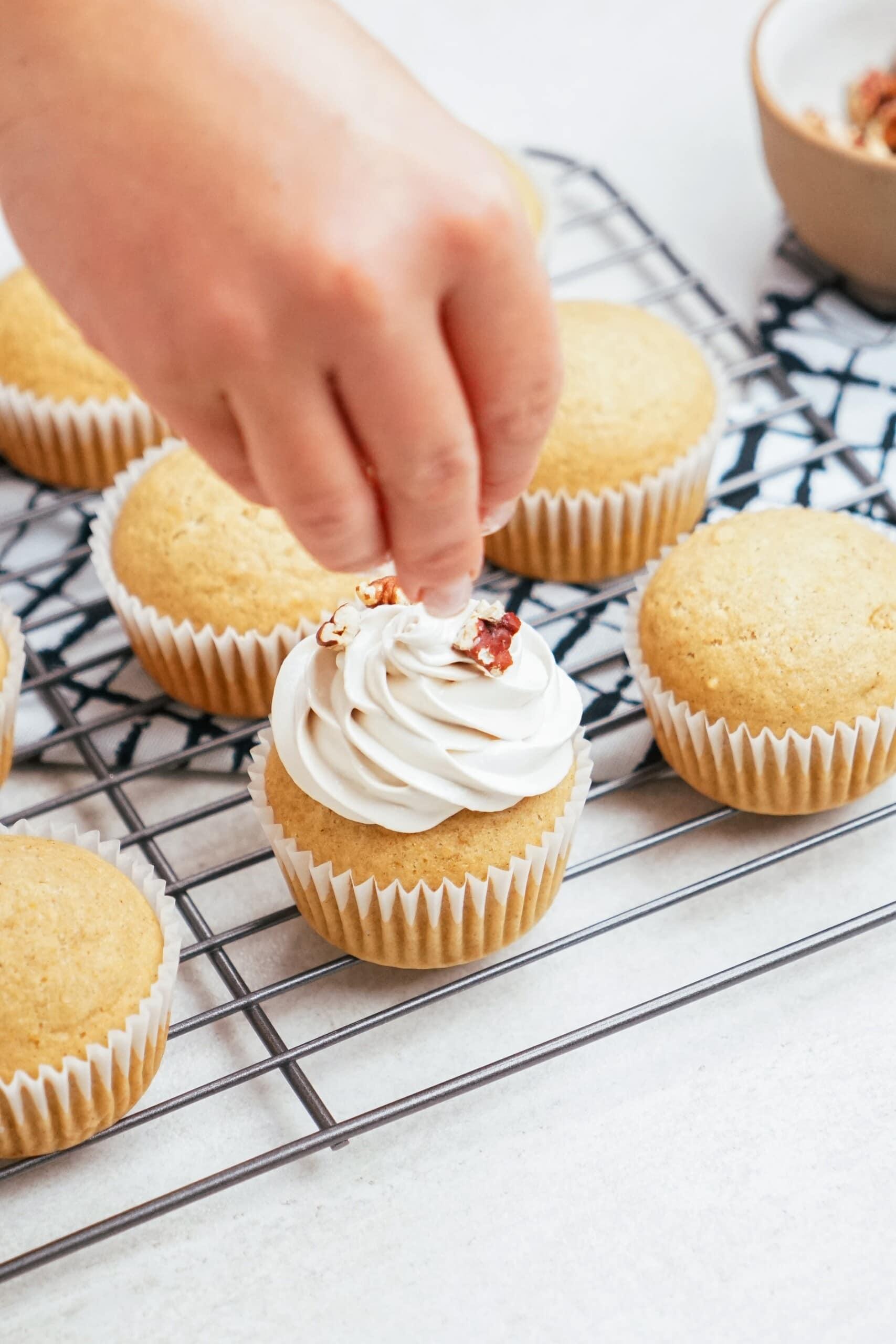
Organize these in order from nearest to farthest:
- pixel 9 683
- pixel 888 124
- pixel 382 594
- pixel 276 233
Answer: pixel 276 233, pixel 382 594, pixel 9 683, pixel 888 124

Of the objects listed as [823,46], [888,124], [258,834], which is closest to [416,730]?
[258,834]

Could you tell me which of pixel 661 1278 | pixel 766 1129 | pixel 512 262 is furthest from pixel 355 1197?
pixel 512 262

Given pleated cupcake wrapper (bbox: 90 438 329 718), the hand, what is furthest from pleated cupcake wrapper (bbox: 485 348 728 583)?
the hand

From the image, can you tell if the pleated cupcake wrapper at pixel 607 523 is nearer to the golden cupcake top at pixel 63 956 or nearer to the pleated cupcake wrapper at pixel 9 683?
the pleated cupcake wrapper at pixel 9 683

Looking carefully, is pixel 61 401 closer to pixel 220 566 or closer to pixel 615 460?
pixel 220 566

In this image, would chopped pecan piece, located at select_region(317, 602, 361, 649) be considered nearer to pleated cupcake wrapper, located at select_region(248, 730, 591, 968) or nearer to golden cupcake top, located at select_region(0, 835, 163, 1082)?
pleated cupcake wrapper, located at select_region(248, 730, 591, 968)

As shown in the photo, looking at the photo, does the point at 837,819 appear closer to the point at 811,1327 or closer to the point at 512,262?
the point at 811,1327

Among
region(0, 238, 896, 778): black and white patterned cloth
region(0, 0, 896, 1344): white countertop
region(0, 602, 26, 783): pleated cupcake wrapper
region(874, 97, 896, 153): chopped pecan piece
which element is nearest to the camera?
region(0, 0, 896, 1344): white countertop

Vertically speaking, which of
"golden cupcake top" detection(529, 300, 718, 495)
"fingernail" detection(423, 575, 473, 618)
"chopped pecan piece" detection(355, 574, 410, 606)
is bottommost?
"golden cupcake top" detection(529, 300, 718, 495)
